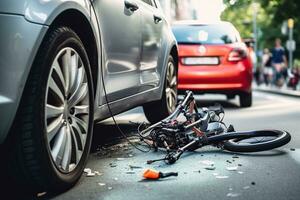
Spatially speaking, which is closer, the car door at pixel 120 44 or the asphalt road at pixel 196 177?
the asphalt road at pixel 196 177

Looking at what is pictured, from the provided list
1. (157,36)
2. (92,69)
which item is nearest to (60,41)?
(92,69)

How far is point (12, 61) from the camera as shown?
119 inches

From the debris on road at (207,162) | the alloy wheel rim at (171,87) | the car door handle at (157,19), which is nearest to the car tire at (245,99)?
the alloy wheel rim at (171,87)

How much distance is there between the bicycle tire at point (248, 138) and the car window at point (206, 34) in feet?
18.1

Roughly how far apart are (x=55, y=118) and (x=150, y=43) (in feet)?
7.56

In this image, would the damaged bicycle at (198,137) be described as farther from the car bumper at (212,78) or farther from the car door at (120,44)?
the car bumper at (212,78)

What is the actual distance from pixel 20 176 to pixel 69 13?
1.07 meters

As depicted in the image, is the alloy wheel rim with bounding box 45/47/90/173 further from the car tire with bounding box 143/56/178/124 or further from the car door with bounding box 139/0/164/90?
the car tire with bounding box 143/56/178/124

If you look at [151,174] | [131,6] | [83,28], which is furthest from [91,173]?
[131,6]

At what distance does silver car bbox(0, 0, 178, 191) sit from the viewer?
10.1ft

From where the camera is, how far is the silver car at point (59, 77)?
3.07m

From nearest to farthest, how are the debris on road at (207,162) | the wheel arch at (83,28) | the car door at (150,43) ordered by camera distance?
1. the wheel arch at (83,28)
2. the debris on road at (207,162)
3. the car door at (150,43)

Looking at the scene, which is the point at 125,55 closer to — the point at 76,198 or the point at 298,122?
the point at 76,198

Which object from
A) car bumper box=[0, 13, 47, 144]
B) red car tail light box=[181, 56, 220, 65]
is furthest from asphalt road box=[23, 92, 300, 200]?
red car tail light box=[181, 56, 220, 65]
